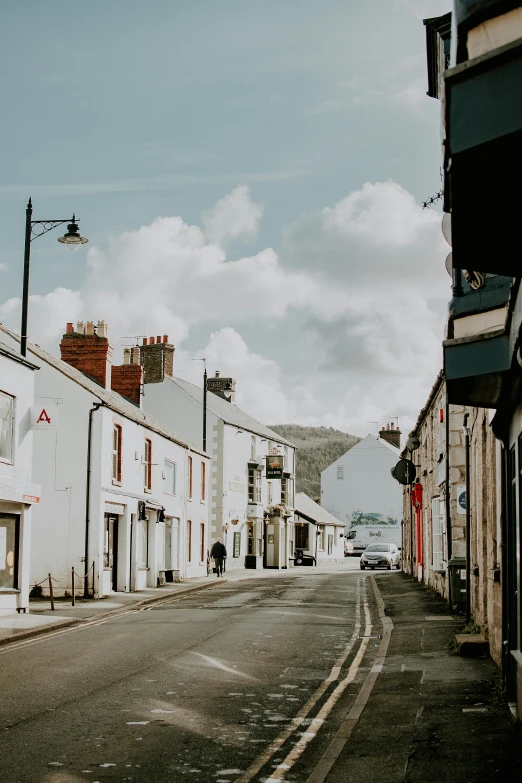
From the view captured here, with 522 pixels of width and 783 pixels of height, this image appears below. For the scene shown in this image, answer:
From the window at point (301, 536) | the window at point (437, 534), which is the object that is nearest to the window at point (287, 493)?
the window at point (301, 536)

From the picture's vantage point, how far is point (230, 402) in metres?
59.4

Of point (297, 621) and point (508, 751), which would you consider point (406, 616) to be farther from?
point (508, 751)

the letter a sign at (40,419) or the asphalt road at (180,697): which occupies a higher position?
the letter a sign at (40,419)

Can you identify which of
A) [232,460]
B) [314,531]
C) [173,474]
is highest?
[232,460]

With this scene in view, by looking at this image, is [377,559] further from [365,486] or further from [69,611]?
[365,486]

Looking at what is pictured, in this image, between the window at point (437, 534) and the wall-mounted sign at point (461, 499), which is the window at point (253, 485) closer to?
the window at point (437, 534)

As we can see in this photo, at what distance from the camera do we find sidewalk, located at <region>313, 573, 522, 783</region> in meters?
7.07

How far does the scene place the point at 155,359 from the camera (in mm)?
50688

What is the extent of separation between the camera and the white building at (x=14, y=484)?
2094 cm

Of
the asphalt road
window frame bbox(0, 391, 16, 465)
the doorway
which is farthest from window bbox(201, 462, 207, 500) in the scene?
the asphalt road

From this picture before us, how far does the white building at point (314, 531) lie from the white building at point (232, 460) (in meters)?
6.75

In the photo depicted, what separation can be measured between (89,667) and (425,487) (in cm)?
1984

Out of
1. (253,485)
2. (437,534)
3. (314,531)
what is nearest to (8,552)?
(437,534)

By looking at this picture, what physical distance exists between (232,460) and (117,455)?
78.3 ft
